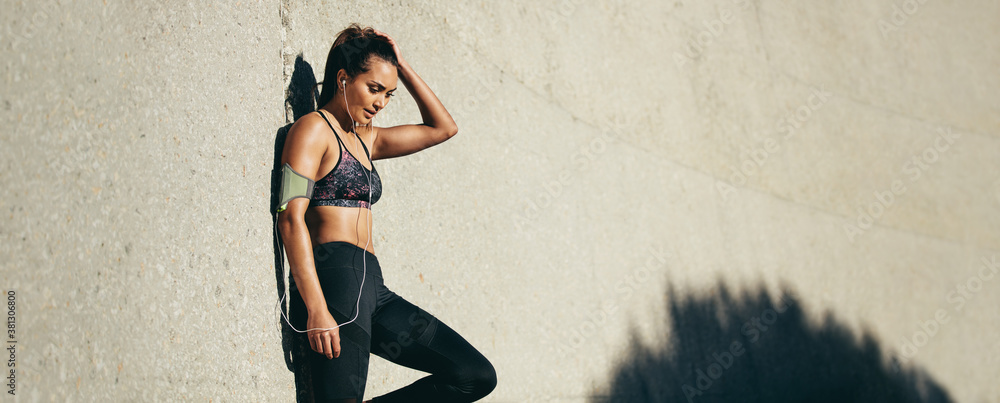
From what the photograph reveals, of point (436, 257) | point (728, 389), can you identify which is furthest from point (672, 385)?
point (436, 257)

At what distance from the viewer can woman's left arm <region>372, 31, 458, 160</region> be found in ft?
8.75

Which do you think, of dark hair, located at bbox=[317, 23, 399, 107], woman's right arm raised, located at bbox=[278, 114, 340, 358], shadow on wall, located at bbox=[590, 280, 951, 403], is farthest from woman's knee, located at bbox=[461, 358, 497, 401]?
shadow on wall, located at bbox=[590, 280, 951, 403]

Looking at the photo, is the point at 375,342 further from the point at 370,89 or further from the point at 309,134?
the point at 370,89

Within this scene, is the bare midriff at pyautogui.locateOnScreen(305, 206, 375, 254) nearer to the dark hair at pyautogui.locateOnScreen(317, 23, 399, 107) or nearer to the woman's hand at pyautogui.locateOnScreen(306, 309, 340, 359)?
the woman's hand at pyautogui.locateOnScreen(306, 309, 340, 359)

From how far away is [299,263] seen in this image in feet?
7.00

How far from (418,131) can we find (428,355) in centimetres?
85

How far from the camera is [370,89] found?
7.79 feet

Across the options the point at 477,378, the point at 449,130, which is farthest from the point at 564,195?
the point at 477,378

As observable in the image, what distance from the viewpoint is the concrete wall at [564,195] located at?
1.79 metres

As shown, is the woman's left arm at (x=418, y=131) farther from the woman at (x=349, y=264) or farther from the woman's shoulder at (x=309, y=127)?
the woman's shoulder at (x=309, y=127)

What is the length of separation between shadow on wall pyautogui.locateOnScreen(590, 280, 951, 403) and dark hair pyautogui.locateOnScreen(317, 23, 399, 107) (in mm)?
2508

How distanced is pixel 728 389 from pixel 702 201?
1303mm

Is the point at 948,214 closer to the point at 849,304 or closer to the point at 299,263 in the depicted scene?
the point at 849,304

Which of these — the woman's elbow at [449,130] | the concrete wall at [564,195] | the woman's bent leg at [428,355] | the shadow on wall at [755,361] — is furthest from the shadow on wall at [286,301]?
the shadow on wall at [755,361]
